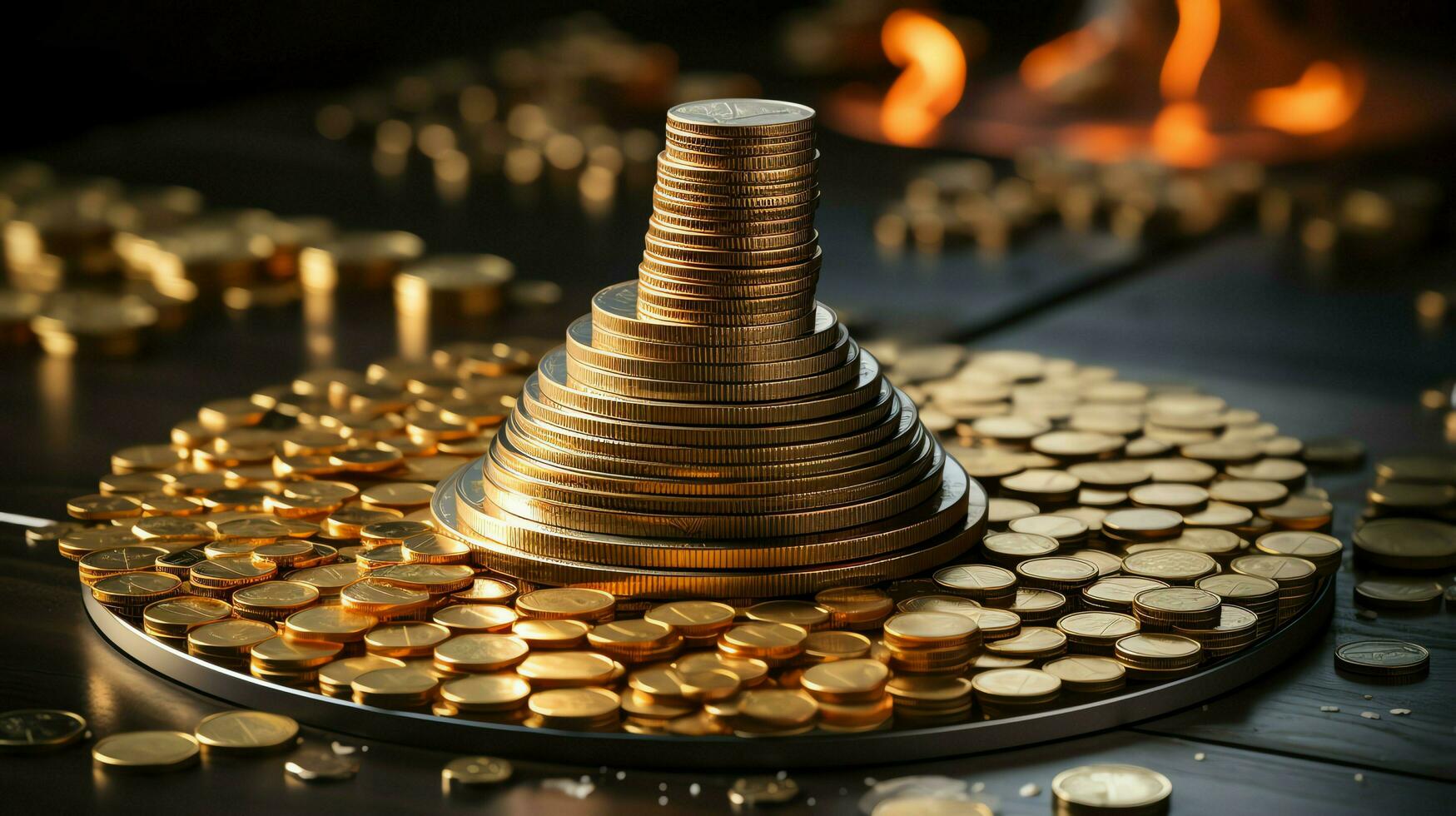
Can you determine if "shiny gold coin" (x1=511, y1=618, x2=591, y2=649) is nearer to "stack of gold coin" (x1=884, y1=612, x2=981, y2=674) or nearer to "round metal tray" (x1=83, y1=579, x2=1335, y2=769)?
"round metal tray" (x1=83, y1=579, x2=1335, y2=769)

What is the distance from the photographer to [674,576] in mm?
1686

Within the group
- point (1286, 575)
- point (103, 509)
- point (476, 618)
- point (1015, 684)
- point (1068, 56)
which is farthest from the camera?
point (1068, 56)

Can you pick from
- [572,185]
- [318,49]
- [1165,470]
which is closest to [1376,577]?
[1165,470]

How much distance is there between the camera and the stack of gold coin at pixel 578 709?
1487 mm

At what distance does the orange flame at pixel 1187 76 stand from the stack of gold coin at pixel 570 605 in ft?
8.25

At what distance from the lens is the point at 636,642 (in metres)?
1.59

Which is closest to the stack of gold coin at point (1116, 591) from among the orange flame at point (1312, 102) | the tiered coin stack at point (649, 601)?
the tiered coin stack at point (649, 601)

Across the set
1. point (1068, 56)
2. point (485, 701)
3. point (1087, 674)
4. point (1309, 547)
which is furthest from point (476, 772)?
point (1068, 56)

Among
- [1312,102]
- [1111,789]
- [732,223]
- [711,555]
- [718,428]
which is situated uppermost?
[1312,102]

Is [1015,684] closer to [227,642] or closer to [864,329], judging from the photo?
[227,642]

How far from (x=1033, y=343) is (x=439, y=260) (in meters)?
0.98

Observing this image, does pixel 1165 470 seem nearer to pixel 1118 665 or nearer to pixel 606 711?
pixel 1118 665

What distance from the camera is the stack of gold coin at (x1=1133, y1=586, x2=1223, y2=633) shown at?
1653mm

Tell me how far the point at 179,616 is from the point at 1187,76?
2877 millimetres
